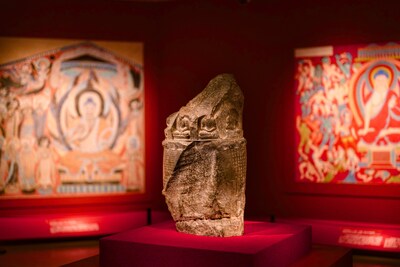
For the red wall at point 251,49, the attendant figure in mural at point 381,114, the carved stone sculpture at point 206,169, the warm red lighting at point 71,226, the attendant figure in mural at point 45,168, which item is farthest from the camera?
the attendant figure in mural at point 45,168

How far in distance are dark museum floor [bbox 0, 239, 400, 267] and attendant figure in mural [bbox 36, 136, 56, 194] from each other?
2.39 ft

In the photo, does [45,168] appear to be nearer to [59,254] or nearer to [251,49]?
[59,254]

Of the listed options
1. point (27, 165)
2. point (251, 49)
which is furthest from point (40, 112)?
point (251, 49)

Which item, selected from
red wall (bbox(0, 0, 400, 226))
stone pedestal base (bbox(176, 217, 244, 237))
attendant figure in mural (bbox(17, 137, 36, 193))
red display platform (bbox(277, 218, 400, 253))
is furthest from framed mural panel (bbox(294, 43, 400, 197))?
attendant figure in mural (bbox(17, 137, 36, 193))

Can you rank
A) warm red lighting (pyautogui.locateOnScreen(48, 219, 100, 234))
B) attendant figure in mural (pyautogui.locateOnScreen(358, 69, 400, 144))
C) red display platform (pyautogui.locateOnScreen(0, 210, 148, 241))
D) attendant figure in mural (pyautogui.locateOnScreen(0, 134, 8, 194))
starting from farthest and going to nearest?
attendant figure in mural (pyautogui.locateOnScreen(0, 134, 8, 194)) < warm red lighting (pyautogui.locateOnScreen(48, 219, 100, 234)) < red display platform (pyautogui.locateOnScreen(0, 210, 148, 241)) < attendant figure in mural (pyautogui.locateOnScreen(358, 69, 400, 144))

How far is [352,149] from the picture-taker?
21.8ft

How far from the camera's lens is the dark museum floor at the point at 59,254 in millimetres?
6039

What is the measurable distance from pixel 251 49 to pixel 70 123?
260 centimetres

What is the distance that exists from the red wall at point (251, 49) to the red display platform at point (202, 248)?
1.46m

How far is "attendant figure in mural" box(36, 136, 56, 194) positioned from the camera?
7.25 m

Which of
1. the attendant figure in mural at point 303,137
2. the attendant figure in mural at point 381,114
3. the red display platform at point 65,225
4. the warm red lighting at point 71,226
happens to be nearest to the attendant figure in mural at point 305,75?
the attendant figure in mural at point 303,137

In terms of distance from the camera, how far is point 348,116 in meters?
6.66

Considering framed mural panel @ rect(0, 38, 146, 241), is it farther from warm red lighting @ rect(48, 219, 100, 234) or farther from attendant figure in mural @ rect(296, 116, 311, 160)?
attendant figure in mural @ rect(296, 116, 311, 160)

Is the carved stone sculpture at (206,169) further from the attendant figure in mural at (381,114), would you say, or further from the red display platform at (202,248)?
the attendant figure in mural at (381,114)
